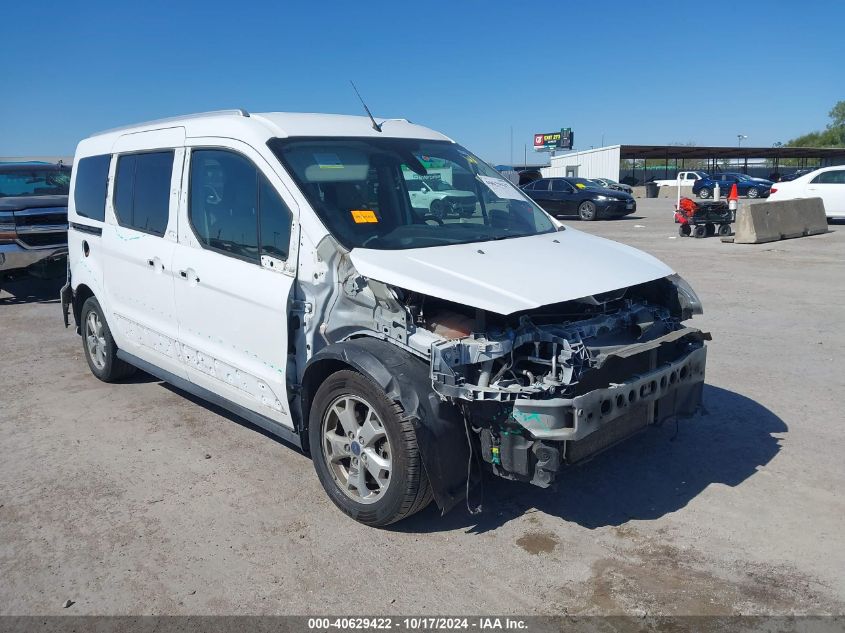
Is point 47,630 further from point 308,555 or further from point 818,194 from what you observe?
point 818,194

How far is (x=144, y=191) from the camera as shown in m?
5.48

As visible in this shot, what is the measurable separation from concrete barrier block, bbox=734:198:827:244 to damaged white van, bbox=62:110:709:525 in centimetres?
1231

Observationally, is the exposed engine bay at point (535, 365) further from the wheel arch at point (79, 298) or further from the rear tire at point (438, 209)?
the wheel arch at point (79, 298)

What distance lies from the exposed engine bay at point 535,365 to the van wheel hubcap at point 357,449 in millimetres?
385

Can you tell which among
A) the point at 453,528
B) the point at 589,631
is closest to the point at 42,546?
the point at 453,528

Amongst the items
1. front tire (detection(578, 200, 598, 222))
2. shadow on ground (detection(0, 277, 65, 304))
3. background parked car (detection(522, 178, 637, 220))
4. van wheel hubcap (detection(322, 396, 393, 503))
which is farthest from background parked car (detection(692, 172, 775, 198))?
van wheel hubcap (detection(322, 396, 393, 503))

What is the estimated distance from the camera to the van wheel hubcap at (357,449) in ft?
12.5

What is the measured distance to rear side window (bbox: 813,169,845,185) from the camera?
20047 mm

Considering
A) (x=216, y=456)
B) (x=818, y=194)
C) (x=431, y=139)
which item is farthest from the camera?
(x=818, y=194)

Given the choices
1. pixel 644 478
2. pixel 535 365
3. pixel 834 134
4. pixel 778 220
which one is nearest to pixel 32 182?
pixel 535 365

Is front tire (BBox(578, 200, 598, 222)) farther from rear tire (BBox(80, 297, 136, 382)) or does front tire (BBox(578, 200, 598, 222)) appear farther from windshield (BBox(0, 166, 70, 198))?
rear tire (BBox(80, 297, 136, 382))

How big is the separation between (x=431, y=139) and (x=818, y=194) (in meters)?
18.3

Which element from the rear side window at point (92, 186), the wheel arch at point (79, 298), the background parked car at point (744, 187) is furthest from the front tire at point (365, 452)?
the background parked car at point (744, 187)

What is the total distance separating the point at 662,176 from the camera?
68.1 m
